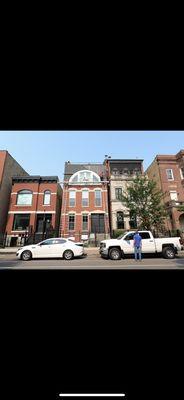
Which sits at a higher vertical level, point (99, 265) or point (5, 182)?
point (5, 182)

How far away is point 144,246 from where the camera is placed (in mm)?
12500

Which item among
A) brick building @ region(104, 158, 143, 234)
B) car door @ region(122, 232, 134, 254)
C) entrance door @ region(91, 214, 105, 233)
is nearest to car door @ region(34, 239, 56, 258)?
car door @ region(122, 232, 134, 254)

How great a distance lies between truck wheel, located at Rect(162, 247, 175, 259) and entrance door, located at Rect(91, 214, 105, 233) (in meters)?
12.5

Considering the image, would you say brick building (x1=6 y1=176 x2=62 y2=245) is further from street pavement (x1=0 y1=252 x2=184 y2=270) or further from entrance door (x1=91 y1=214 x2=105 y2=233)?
street pavement (x1=0 y1=252 x2=184 y2=270)

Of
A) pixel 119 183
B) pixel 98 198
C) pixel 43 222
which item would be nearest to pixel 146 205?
pixel 98 198

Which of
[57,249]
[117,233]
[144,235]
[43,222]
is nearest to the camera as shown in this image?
[57,249]

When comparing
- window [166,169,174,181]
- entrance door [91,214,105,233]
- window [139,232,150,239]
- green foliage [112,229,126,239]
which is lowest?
window [139,232,150,239]

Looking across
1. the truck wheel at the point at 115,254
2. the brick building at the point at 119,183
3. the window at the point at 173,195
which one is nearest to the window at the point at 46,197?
the brick building at the point at 119,183

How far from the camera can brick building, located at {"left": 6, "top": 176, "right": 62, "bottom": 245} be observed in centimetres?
2359

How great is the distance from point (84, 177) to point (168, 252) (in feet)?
55.0

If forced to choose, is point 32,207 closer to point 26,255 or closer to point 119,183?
point 119,183
